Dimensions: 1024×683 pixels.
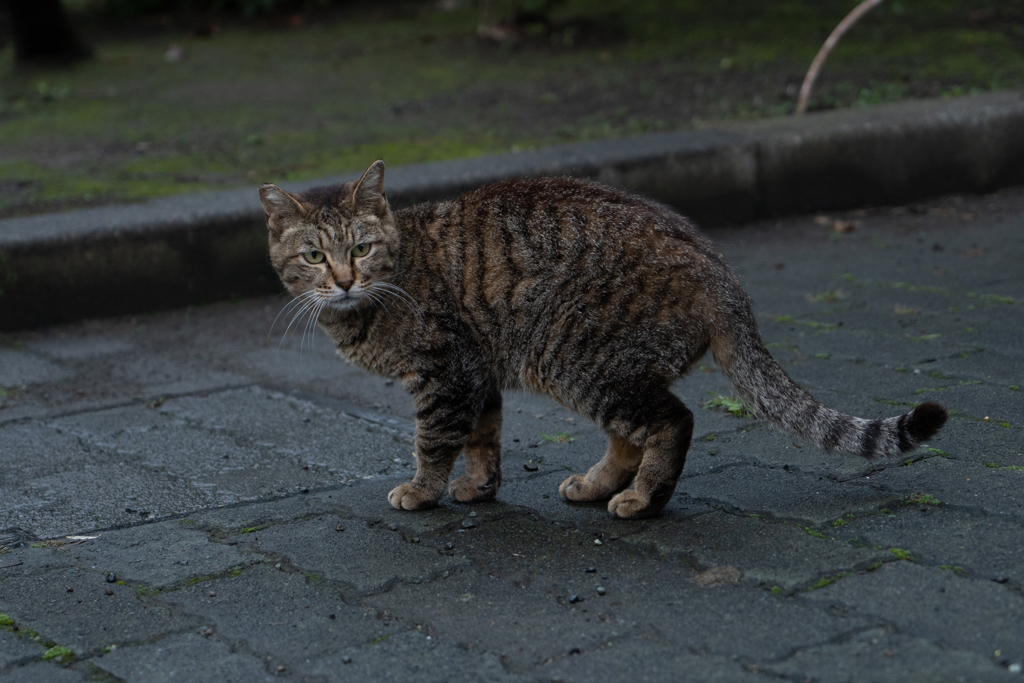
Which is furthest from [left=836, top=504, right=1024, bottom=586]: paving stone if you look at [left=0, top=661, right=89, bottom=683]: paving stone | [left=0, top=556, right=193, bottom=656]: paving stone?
[left=0, top=661, right=89, bottom=683]: paving stone

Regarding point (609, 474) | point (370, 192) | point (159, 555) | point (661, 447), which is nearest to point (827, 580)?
point (661, 447)

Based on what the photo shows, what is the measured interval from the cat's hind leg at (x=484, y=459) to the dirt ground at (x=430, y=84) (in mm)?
3655

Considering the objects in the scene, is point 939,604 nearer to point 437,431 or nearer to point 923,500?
point 923,500

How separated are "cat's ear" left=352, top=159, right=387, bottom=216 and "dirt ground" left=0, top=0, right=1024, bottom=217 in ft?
10.6

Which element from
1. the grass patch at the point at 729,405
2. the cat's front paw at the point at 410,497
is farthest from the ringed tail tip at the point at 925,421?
the cat's front paw at the point at 410,497

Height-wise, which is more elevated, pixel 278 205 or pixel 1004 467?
pixel 278 205

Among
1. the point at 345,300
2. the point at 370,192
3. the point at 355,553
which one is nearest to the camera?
the point at 355,553

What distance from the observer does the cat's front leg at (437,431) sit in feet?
10.5

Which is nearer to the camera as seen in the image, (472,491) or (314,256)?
(472,491)

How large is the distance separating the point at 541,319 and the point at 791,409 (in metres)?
0.77

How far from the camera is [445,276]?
10.8 feet

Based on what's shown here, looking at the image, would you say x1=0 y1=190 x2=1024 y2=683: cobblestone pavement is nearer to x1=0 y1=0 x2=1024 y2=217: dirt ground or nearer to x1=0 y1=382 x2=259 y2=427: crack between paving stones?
x1=0 y1=382 x2=259 y2=427: crack between paving stones

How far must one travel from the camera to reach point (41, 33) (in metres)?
10.2

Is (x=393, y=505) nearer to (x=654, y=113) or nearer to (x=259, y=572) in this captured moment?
(x=259, y=572)
